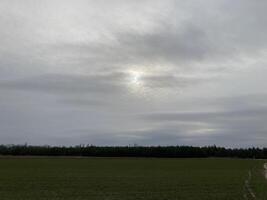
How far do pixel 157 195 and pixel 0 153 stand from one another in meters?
136

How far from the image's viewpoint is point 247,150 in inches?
7569

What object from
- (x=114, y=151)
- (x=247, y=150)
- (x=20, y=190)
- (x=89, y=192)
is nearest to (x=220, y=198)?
(x=89, y=192)

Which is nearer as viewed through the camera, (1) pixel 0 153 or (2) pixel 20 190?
(2) pixel 20 190

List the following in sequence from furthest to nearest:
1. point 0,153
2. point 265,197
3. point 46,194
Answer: point 0,153 → point 46,194 → point 265,197

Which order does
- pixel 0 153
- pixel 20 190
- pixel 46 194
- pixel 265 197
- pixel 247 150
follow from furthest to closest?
pixel 247 150
pixel 0 153
pixel 20 190
pixel 46 194
pixel 265 197

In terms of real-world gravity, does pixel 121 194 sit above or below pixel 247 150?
below

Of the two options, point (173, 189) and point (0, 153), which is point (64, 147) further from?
point (173, 189)

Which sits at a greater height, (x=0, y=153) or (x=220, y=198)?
(x=0, y=153)

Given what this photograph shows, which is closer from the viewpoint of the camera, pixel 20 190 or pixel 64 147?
pixel 20 190

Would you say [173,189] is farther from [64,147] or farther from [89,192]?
[64,147]

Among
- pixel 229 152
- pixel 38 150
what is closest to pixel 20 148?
pixel 38 150

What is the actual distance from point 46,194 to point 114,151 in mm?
133746

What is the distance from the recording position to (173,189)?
41812mm

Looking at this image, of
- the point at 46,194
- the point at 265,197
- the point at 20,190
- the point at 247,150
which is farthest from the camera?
the point at 247,150
